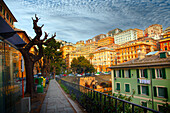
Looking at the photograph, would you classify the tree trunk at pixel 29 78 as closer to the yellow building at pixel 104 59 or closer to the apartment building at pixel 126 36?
the yellow building at pixel 104 59

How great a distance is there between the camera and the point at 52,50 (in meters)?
32.8

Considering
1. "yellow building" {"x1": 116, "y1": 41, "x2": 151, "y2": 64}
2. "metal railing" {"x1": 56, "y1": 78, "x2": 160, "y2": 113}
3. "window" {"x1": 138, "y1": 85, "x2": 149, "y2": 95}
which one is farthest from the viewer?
"yellow building" {"x1": 116, "y1": 41, "x2": 151, "y2": 64}

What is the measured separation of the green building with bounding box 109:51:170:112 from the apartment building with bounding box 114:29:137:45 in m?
106

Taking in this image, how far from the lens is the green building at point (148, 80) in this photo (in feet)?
62.3

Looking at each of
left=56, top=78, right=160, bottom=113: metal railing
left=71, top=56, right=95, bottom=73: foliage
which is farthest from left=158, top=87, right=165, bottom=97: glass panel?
left=71, top=56, right=95, bottom=73: foliage

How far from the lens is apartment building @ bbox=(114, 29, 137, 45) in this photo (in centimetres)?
12250

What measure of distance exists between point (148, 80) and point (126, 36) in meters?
114

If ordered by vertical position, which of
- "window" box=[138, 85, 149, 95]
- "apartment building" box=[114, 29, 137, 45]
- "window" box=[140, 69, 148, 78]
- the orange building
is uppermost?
"apartment building" box=[114, 29, 137, 45]

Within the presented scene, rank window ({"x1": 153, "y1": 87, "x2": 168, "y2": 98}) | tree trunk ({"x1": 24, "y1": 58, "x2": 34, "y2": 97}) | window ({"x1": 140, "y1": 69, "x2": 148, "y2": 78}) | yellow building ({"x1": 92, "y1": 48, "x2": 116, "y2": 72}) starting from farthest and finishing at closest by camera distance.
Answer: yellow building ({"x1": 92, "y1": 48, "x2": 116, "y2": 72}) → window ({"x1": 140, "y1": 69, "x2": 148, "y2": 78}) → window ({"x1": 153, "y1": 87, "x2": 168, "y2": 98}) → tree trunk ({"x1": 24, "y1": 58, "x2": 34, "y2": 97})

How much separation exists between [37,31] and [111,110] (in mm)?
8119

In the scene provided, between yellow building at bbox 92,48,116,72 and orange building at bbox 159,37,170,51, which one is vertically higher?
orange building at bbox 159,37,170,51

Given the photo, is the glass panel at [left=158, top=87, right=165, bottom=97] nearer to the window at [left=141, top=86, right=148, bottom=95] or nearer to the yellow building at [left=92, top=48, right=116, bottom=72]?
the window at [left=141, top=86, right=148, bottom=95]

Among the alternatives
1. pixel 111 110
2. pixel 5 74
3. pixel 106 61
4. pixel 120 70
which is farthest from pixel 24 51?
pixel 106 61

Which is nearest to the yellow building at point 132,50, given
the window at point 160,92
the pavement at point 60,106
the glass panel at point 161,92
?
the window at point 160,92
